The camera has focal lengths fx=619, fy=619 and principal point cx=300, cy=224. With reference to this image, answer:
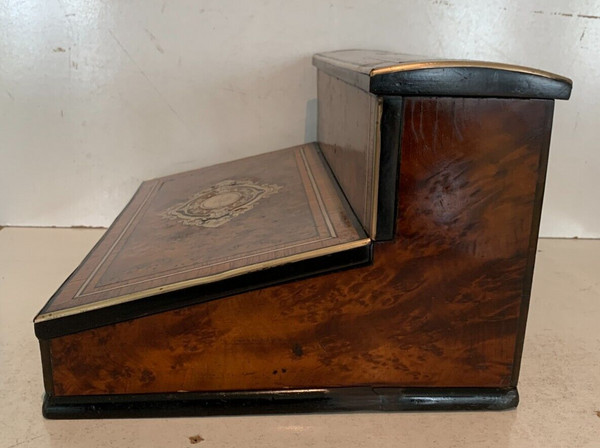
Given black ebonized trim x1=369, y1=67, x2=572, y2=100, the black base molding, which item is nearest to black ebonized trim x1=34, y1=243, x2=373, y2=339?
the black base molding

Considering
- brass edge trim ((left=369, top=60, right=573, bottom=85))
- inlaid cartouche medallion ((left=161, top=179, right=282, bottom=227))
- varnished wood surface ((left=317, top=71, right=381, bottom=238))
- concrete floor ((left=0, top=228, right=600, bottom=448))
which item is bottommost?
concrete floor ((left=0, top=228, right=600, bottom=448))

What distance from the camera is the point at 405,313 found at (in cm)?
123

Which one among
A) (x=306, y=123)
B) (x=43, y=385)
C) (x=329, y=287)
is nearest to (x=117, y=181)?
(x=306, y=123)

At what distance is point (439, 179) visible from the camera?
3.83 feet

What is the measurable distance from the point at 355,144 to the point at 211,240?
391mm

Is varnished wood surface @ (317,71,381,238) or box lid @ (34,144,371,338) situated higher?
varnished wood surface @ (317,71,381,238)

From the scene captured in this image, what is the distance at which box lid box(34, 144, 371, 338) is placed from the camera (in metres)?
1.19

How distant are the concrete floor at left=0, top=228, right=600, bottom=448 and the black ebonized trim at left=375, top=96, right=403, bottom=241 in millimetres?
386

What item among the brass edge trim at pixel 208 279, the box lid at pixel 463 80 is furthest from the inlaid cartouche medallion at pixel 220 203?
the box lid at pixel 463 80

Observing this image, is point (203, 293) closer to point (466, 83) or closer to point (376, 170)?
point (376, 170)

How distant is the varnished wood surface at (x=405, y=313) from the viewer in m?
1.16

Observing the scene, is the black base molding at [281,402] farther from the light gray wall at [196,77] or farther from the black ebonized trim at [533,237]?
the light gray wall at [196,77]

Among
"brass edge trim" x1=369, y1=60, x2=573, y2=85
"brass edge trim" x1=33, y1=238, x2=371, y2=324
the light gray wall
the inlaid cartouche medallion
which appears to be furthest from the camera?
the light gray wall

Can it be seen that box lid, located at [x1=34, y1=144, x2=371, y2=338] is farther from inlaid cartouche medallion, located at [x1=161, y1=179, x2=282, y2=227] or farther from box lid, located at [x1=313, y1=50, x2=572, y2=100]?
box lid, located at [x1=313, y1=50, x2=572, y2=100]
